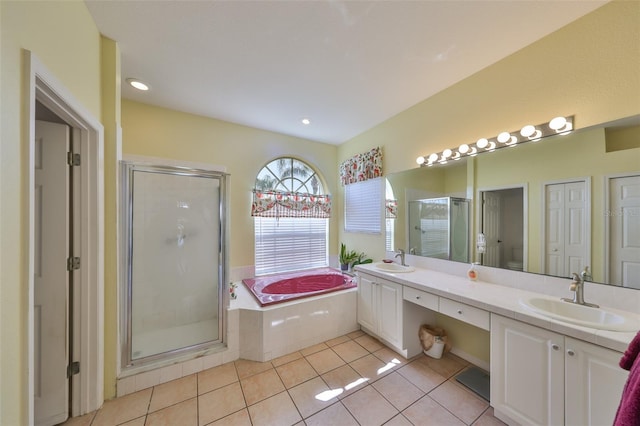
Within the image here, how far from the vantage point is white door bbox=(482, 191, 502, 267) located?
1849 mm

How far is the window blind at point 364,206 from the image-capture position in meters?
3.03

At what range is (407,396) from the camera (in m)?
1.66

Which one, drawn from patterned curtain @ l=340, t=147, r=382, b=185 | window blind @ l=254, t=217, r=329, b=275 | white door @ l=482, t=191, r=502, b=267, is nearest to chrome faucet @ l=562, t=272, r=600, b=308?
white door @ l=482, t=191, r=502, b=267

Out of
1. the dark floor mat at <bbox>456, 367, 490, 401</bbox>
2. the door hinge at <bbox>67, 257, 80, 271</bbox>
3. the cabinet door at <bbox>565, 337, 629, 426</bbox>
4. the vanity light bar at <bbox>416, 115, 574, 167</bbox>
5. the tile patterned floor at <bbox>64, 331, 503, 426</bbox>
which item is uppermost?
the vanity light bar at <bbox>416, 115, 574, 167</bbox>

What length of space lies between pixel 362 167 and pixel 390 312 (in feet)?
6.23

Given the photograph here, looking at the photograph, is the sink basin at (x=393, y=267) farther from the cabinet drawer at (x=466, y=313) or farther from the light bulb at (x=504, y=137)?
the light bulb at (x=504, y=137)

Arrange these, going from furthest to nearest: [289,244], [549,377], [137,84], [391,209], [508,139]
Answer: [289,244] → [391,209] → [137,84] → [508,139] → [549,377]

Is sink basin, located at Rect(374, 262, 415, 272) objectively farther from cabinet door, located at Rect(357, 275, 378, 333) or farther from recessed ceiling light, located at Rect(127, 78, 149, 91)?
recessed ceiling light, located at Rect(127, 78, 149, 91)

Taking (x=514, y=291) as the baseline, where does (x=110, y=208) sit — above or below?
above

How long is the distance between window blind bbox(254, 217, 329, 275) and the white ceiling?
1.65 meters

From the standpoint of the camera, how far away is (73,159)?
148 centimetres

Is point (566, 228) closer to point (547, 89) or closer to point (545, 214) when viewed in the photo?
point (545, 214)

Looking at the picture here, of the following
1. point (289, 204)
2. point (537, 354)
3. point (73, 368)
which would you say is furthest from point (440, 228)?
point (73, 368)

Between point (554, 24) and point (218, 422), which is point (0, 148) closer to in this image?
point (218, 422)
